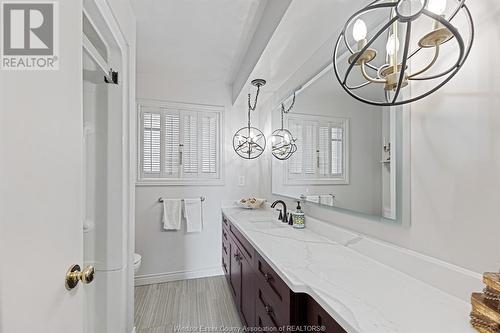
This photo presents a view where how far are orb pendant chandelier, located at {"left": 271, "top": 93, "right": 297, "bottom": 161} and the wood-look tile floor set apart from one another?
1588 millimetres

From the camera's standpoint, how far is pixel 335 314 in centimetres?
79

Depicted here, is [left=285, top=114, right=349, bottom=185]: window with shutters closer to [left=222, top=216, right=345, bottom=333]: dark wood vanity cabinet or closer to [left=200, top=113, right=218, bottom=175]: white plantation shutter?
[left=222, top=216, right=345, bottom=333]: dark wood vanity cabinet

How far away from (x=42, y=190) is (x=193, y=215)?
2.37 meters

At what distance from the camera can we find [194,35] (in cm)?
218

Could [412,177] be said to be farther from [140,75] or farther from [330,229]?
[140,75]

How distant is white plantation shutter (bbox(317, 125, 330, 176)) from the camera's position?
1.83 meters

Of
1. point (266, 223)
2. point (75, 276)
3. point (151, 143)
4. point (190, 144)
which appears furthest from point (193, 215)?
point (75, 276)

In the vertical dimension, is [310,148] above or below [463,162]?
above

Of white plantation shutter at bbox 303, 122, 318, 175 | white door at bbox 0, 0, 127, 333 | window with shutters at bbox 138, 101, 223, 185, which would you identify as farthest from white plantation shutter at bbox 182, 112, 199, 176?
white door at bbox 0, 0, 127, 333

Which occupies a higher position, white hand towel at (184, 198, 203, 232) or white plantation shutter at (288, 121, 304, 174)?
white plantation shutter at (288, 121, 304, 174)

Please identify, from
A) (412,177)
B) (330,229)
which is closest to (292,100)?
(330,229)

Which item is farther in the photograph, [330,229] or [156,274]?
[156,274]

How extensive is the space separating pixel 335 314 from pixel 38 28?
1321mm

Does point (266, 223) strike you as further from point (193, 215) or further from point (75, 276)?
point (75, 276)
